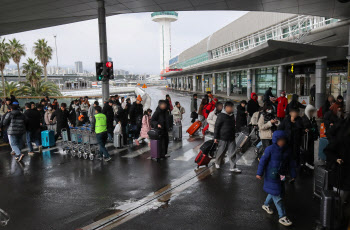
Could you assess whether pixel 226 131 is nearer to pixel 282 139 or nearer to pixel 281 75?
pixel 282 139

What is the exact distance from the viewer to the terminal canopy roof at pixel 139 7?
1541 cm

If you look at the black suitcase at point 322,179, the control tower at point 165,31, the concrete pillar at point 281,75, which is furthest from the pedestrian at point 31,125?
the control tower at point 165,31

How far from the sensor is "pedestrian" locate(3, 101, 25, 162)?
10164mm

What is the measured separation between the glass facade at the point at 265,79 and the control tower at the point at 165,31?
121886mm

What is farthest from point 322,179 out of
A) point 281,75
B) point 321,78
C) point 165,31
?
point 165,31

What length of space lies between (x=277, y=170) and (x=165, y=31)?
16819cm

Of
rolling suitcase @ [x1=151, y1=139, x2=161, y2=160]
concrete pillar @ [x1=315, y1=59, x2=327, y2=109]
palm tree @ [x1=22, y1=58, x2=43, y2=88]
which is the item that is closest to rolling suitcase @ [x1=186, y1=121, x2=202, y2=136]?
rolling suitcase @ [x1=151, y1=139, x2=161, y2=160]

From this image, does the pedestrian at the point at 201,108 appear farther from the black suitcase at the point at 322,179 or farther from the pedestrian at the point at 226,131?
the black suitcase at the point at 322,179

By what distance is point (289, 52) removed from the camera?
22.0 m

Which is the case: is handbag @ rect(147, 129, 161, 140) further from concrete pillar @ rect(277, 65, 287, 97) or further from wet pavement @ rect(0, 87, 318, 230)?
concrete pillar @ rect(277, 65, 287, 97)

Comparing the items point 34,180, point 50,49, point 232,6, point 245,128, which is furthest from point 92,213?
point 50,49

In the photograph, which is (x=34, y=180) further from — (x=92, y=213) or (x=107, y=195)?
(x=92, y=213)

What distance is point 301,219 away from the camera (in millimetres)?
5418

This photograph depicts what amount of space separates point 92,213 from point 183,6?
13750mm
